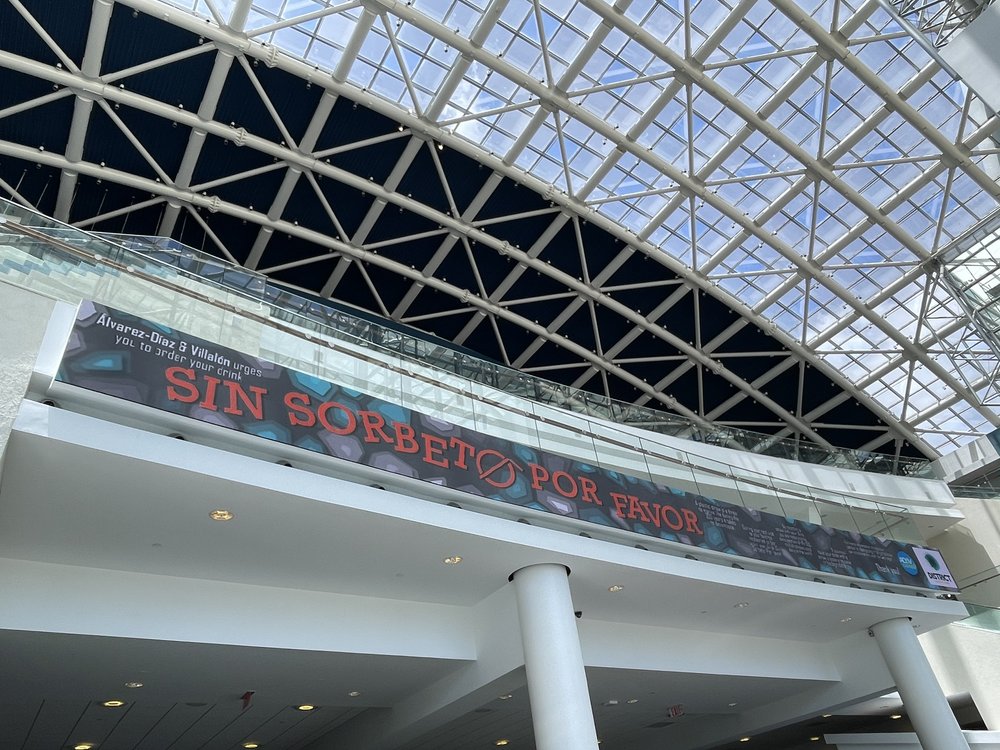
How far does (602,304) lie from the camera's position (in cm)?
2658

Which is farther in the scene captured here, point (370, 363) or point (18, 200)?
point (18, 200)

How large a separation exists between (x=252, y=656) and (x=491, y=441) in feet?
12.5

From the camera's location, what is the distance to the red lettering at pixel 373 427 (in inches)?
313

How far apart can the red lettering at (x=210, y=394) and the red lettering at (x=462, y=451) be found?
113 inches

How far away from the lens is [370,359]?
29.5ft

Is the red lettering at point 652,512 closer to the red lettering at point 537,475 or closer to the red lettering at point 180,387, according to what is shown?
the red lettering at point 537,475

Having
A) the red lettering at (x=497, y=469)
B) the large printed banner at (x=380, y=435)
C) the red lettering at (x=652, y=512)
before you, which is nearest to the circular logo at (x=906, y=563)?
the large printed banner at (x=380, y=435)

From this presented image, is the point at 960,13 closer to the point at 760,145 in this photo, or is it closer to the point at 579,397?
the point at 760,145

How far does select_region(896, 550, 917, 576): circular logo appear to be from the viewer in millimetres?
14195

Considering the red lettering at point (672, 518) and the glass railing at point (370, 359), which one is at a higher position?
the glass railing at point (370, 359)

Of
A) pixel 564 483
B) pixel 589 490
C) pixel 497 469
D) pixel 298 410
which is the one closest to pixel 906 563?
pixel 589 490

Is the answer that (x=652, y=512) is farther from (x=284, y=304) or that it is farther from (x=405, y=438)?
(x=284, y=304)

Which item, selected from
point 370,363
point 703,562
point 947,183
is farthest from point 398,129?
point 947,183

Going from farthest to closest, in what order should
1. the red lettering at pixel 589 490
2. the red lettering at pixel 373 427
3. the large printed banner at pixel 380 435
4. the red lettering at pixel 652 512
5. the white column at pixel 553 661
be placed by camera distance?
the red lettering at pixel 652 512 < the red lettering at pixel 589 490 < the red lettering at pixel 373 427 < the white column at pixel 553 661 < the large printed banner at pixel 380 435
